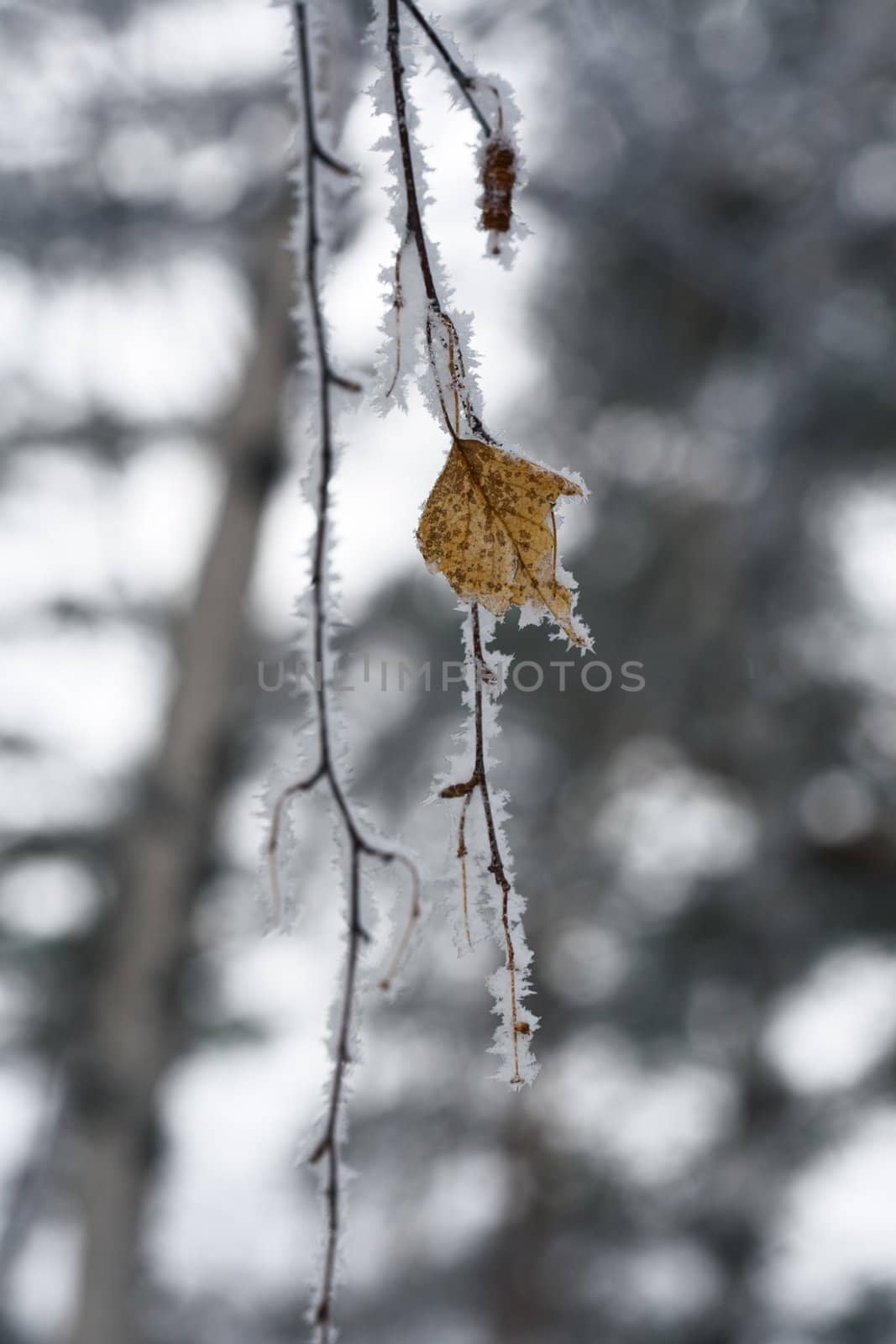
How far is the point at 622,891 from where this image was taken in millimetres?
4984

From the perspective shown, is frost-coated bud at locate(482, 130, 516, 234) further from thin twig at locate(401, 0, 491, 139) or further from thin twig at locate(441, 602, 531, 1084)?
thin twig at locate(441, 602, 531, 1084)

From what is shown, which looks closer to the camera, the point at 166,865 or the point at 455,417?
the point at 455,417

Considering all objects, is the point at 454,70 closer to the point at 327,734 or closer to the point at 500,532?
the point at 500,532

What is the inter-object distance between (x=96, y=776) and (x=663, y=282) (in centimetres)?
302

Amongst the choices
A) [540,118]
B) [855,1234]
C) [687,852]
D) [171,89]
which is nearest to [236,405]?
[171,89]

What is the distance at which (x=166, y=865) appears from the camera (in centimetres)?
264

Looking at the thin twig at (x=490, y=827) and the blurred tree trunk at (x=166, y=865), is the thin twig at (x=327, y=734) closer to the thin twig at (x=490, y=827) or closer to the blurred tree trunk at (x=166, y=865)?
the thin twig at (x=490, y=827)

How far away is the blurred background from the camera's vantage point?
7.94ft

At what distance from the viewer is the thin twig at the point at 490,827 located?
0.49 metres

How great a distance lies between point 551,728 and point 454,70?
458 centimetres

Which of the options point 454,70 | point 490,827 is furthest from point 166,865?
point 454,70

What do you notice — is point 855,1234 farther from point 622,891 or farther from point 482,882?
point 482,882

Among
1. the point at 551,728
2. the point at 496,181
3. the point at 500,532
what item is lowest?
the point at 500,532

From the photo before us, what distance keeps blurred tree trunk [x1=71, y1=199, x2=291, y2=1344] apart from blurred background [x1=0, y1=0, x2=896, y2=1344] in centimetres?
1
